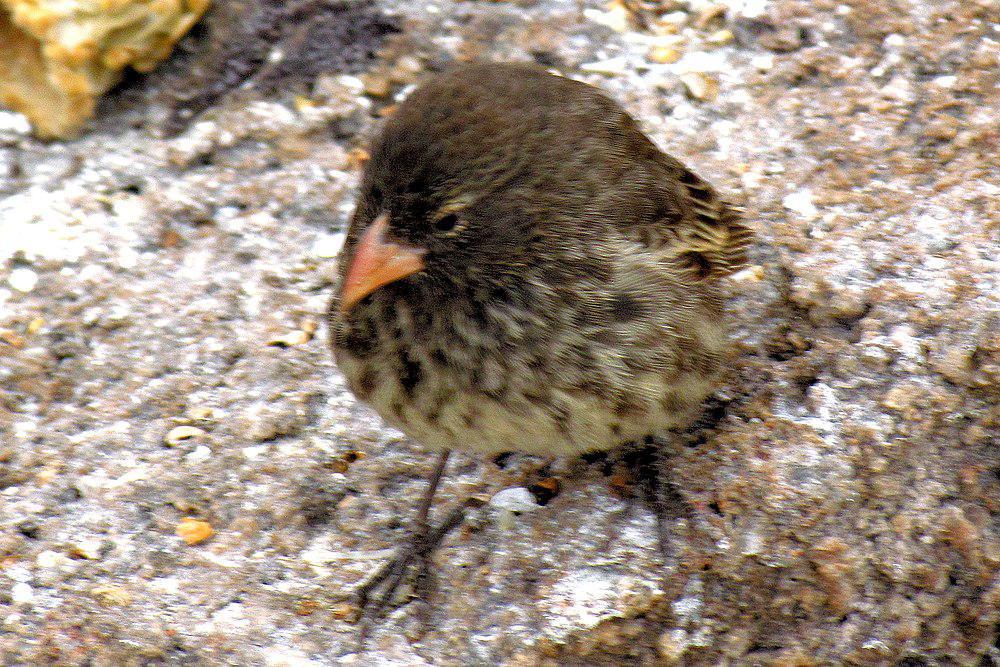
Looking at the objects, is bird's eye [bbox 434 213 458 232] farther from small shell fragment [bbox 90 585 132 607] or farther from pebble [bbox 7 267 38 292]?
pebble [bbox 7 267 38 292]

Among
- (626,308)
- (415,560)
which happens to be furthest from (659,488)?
(415,560)

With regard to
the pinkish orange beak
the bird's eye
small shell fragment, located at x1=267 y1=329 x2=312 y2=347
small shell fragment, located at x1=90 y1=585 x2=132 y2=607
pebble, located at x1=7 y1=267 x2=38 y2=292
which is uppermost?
the bird's eye

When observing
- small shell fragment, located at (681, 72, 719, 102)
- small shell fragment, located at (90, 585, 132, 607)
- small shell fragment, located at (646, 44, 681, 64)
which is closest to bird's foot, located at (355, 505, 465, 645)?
small shell fragment, located at (90, 585, 132, 607)

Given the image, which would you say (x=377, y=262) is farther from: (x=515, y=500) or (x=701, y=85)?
(x=701, y=85)

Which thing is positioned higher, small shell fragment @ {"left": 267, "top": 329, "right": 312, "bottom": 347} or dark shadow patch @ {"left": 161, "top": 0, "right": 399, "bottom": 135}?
dark shadow patch @ {"left": 161, "top": 0, "right": 399, "bottom": 135}

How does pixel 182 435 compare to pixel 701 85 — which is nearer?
pixel 182 435

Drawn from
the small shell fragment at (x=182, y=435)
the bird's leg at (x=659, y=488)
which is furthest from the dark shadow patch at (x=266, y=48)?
the bird's leg at (x=659, y=488)
